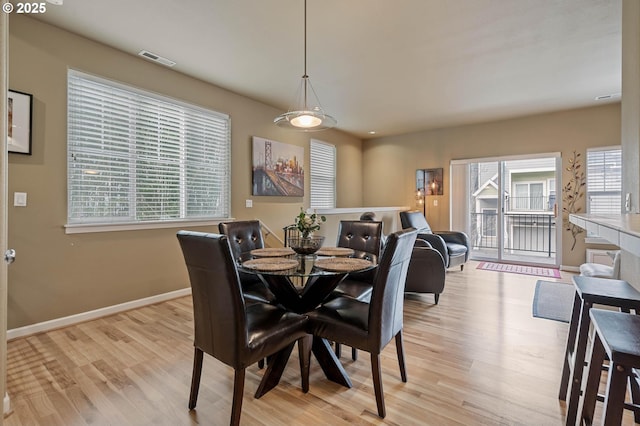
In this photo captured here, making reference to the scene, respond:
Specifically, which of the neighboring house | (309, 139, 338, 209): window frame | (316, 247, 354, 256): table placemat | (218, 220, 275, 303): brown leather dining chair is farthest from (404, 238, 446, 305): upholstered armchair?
the neighboring house

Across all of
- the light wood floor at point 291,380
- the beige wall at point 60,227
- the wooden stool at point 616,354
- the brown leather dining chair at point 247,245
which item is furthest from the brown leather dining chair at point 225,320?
the beige wall at point 60,227

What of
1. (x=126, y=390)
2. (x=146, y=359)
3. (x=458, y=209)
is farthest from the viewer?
(x=458, y=209)

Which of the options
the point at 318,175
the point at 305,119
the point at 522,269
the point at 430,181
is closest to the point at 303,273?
the point at 305,119

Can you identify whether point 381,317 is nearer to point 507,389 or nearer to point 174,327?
point 507,389

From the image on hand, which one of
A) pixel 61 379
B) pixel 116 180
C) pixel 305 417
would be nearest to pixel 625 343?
pixel 305 417

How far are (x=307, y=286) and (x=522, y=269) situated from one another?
189 inches

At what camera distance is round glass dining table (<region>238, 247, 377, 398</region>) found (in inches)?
71.7

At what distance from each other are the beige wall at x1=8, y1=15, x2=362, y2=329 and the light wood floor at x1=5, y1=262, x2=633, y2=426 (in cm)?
34

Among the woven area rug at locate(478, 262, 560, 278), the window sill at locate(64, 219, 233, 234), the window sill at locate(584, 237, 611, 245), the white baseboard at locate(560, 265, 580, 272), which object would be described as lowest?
the woven area rug at locate(478, 262, 560, 278)

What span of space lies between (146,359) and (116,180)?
191 centimetres

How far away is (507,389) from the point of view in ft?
6.14

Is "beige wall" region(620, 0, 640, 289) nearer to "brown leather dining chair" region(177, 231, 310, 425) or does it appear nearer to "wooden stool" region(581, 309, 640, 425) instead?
"wooden stool" region(581, 309, 640, 425)

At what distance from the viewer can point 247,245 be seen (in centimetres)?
282

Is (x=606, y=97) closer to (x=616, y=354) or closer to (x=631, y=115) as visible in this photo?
(x=631, y=115)
